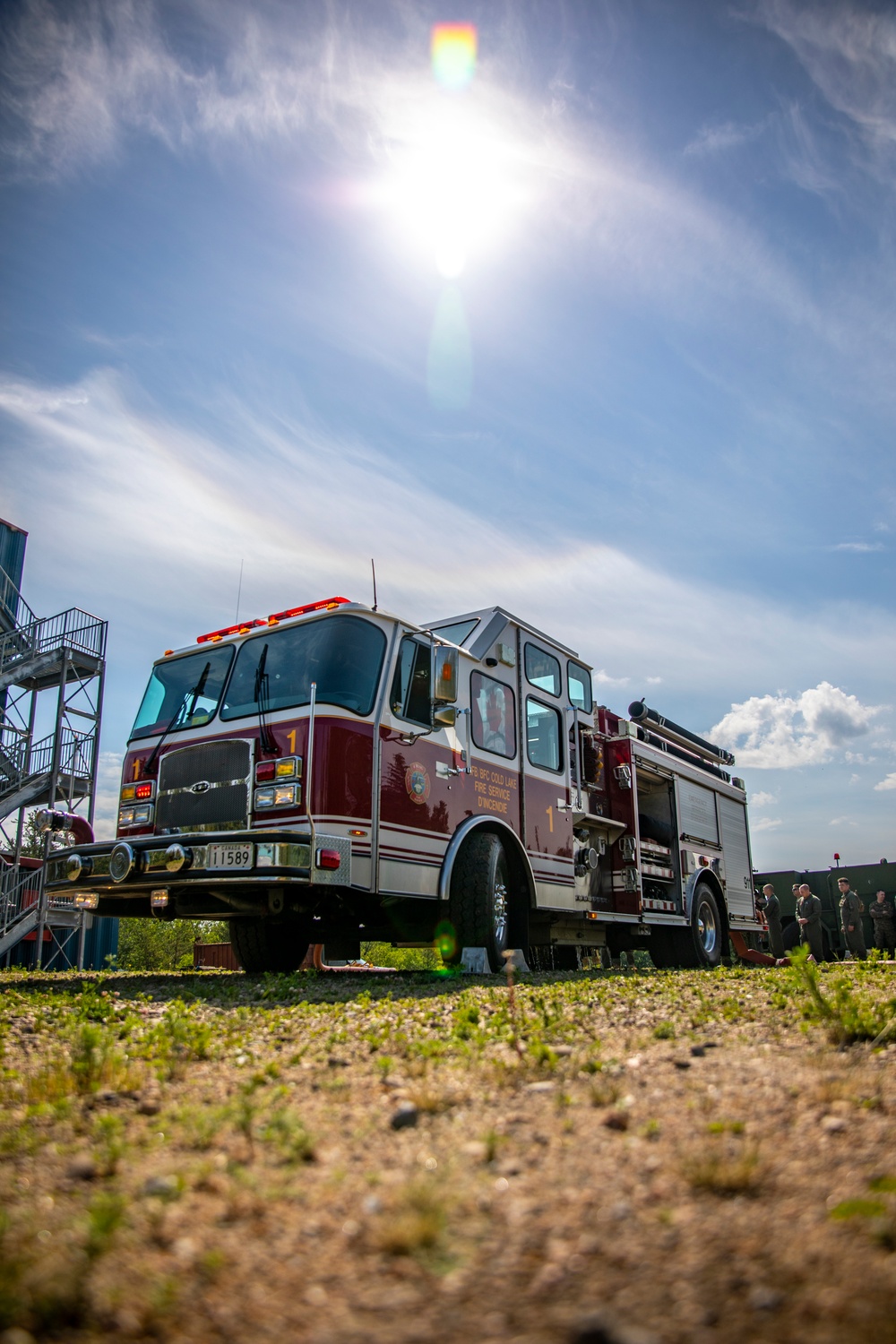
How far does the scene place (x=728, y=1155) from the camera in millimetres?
2066

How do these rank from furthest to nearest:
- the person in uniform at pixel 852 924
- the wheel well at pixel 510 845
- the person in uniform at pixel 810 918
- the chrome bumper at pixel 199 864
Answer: the person in uniform at pixel 852 924, the person in uniform at pixel 810 918, the wheel well at pixel 510 845, the chrome bumper at pixel 199 864

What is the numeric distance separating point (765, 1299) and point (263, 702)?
5.96 meters

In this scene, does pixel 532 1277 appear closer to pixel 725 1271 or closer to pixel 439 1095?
pixel 725 1271

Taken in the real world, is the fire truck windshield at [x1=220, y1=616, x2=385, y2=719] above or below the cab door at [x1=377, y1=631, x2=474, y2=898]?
above

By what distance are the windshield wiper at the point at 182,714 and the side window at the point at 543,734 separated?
3188 mm

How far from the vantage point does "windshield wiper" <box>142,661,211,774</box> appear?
295 inches

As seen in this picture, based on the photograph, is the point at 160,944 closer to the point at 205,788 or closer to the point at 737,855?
the point at 737,855

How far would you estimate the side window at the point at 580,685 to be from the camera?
1011 cm

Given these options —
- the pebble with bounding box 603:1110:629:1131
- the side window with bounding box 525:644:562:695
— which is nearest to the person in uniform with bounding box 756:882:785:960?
the side window with bounding box 525:644:562:695

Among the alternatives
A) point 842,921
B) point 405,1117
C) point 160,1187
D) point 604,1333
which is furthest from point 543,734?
point 842,921

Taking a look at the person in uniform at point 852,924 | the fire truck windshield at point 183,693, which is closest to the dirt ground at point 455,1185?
the fire truck windshield at point 183,693

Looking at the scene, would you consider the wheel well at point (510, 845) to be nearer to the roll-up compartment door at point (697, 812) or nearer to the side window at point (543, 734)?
the side window at point (543, 734)

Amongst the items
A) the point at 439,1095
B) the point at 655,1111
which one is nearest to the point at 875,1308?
the point at 655,1111

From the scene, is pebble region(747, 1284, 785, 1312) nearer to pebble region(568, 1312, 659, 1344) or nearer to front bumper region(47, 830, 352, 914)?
pebble region(568, 1312, 659, 1344)
